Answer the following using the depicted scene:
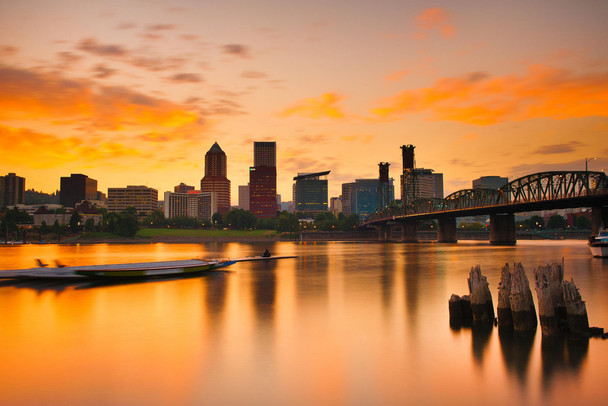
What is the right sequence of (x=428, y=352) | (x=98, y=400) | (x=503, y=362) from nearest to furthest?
(x=98, y=400)
(x=503, y=362)
(x=428, y=352)

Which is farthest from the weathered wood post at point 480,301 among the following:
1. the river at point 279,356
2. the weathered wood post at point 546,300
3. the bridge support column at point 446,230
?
the bridge support column at point 446,230

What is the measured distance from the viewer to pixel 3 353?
1700 centimetres

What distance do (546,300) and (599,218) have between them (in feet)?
291

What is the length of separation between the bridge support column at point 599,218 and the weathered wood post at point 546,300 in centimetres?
8620

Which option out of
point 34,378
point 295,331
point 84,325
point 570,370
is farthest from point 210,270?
point 570,370

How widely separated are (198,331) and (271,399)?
30.7ft

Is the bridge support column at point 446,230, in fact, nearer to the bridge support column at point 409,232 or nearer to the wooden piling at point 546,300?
the bridge support column at point 409,232

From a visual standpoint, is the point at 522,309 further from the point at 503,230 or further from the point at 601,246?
the point at 503,230

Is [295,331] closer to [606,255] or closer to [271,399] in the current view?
[271,399]

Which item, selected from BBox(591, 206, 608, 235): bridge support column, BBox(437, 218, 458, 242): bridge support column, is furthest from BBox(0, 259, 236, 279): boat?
BBox(437, 218, 458, 242): bridge support column

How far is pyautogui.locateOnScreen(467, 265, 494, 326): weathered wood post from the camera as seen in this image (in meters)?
19.2

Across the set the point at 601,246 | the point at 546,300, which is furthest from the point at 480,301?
the point at 601,246

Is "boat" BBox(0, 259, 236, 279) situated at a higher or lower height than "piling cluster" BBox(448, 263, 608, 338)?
lower

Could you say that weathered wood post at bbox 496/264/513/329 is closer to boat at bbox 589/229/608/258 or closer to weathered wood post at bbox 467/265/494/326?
weathered wood post at bbox 467/265/494/326
